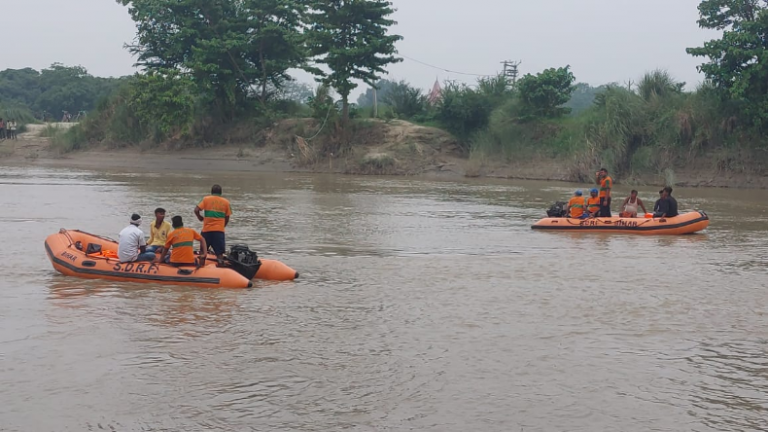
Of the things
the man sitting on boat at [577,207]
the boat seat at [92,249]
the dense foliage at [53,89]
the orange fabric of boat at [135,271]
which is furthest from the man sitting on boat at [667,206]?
the dense foliage at [53,89]

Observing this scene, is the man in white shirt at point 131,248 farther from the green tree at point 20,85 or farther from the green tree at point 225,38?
the green tree at point 20,85

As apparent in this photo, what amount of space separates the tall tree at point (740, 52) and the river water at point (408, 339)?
15.0m

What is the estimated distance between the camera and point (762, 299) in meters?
11.8

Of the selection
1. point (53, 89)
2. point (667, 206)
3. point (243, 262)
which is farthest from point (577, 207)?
point (53, 89)

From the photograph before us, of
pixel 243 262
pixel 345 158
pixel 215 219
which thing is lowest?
pixel 243 262

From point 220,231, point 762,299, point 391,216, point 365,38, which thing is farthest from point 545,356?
point 365,38

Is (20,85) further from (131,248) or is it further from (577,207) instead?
(131,248)

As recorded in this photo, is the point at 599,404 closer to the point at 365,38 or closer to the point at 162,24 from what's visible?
the point at 365,38

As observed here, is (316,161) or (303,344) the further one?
(316,161)

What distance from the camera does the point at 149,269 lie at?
40.3ft

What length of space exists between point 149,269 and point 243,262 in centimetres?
133

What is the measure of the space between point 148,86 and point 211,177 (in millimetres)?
8141

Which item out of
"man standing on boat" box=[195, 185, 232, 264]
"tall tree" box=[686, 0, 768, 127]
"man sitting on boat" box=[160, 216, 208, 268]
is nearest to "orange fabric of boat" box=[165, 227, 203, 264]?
"man sitting on boat" box=[160, 216, 208, 268]

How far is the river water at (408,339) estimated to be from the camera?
7.08 metres
